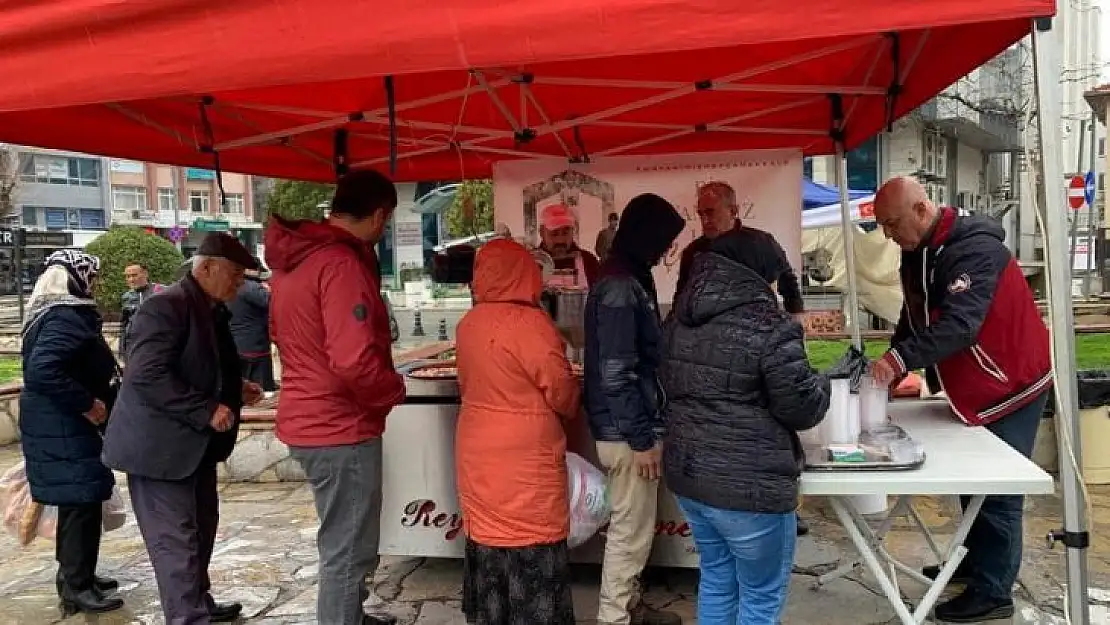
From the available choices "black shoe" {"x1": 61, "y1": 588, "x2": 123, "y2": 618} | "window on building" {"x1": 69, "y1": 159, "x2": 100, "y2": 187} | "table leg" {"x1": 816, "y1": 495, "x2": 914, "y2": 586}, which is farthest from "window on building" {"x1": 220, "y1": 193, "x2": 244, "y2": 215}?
"table leg" {"x1": 816, "y1": 495, "x2": 914, "y2": 586}

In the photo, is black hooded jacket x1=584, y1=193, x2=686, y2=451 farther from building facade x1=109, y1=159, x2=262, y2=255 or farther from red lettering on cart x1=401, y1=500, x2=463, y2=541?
building facade x1=109, y1=159, x2=262, y2=255

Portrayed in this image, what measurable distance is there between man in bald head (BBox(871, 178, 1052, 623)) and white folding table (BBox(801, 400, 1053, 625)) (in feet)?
0.58

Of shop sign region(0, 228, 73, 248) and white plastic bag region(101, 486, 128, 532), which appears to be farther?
shop sign region(0, 228, 73, 248)

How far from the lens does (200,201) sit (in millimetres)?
55094

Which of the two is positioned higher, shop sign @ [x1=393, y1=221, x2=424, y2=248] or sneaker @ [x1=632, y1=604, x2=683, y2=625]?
shop sign @ [x1=393, y1=221, x2=424, y2=248]

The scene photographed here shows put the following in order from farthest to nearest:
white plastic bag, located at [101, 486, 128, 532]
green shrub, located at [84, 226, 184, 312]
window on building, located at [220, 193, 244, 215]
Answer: window on building, located at [220, 193, 244, 215] < green shrub, located at [84, 226, 184, 312] < white plastic bag, located at [101, 486, 128, 532]

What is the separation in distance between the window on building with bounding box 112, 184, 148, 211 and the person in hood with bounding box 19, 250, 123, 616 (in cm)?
5206

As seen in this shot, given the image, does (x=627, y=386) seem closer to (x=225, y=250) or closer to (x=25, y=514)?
(x=225, y=250)

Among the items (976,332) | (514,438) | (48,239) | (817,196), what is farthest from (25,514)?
(48,239)

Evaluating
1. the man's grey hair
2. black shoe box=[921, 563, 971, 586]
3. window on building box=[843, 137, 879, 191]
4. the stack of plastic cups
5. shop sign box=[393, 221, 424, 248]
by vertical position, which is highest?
window on building box=[843, 137, 879, 191]

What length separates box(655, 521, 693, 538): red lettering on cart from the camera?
3.67 meters

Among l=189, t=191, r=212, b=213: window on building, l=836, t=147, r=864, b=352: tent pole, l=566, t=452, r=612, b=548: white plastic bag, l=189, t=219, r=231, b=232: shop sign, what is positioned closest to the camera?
l=566, t=452, r=612, b=548: white plastic bag

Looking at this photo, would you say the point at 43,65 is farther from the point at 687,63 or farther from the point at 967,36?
the point at 967,36

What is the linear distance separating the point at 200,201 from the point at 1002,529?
192 ft
